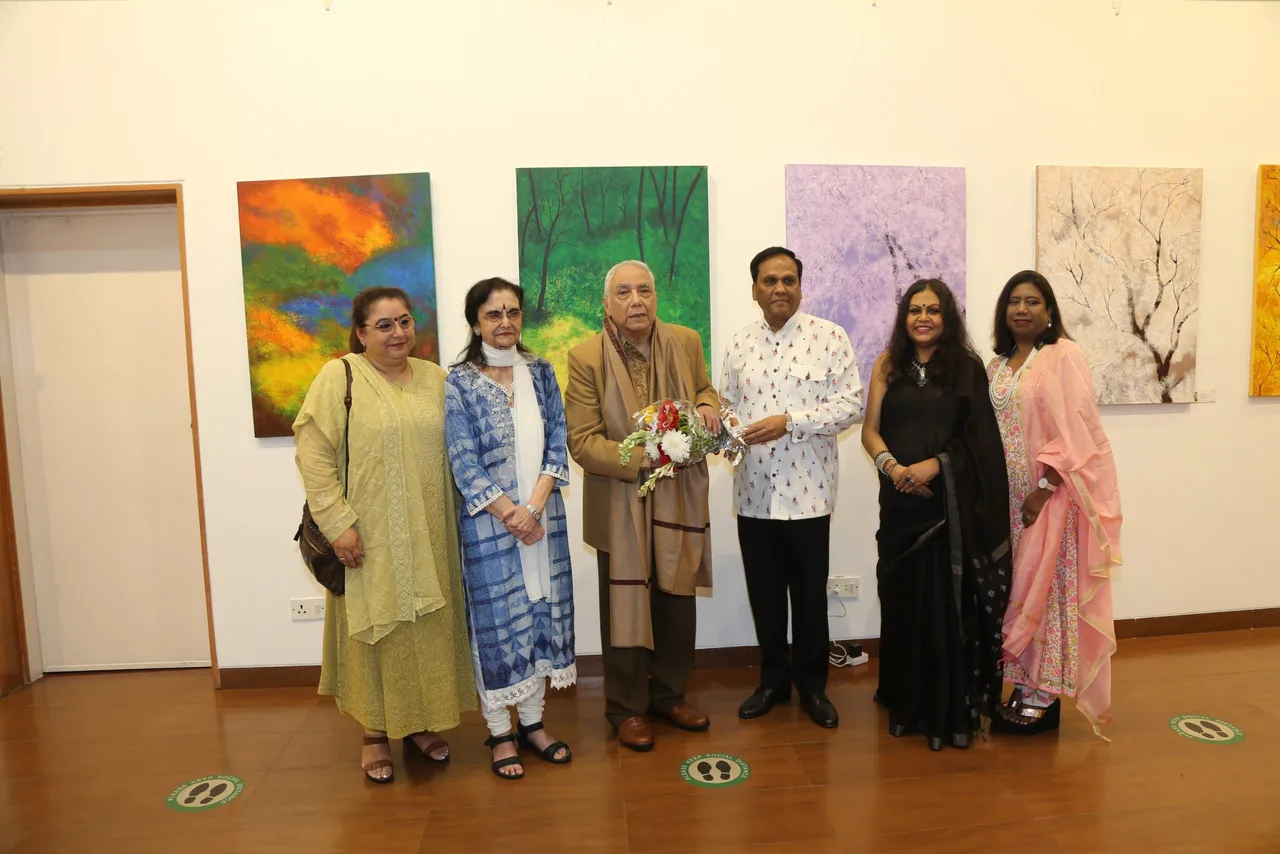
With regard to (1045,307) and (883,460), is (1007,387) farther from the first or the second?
(883,460)

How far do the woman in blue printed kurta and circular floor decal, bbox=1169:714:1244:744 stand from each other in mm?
2396

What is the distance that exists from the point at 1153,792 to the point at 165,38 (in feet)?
16.4

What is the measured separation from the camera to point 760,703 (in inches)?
124

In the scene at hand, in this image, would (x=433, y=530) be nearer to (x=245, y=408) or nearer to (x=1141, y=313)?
(x=245, y=408)

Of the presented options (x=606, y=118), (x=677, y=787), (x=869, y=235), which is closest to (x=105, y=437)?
(x=606, y=118)

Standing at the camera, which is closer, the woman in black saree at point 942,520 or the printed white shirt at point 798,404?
the woman in black saree at point 942,520

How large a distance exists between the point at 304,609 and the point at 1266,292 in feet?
17.0

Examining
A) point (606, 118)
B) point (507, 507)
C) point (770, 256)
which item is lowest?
point (507, 507)

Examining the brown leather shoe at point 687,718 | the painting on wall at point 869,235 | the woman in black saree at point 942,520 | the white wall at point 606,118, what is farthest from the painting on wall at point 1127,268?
the brown leather shoe at point 687,718

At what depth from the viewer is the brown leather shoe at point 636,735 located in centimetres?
287

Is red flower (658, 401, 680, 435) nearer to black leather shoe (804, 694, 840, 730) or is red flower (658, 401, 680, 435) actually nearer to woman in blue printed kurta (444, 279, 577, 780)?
woman in blue printed kurta (444, 279, 577, 780)

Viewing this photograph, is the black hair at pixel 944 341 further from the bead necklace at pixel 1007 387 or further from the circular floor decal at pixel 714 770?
the circular floor decal at pixel 714 770

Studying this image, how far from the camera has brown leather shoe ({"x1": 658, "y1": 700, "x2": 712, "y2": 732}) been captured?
3.01 meters

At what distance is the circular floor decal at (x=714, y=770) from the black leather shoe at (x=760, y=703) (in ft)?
1.01
